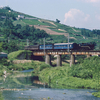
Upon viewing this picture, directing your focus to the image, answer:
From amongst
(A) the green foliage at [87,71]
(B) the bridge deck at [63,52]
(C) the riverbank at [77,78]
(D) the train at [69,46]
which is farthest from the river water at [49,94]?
(D) the train at [69,46]

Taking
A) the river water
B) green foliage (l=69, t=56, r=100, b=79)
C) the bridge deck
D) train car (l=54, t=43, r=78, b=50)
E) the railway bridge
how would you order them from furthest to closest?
1. train car (l=54, t=43, r=78, b=50)
2. the railway bridge
3. the bridge deck
4. green foliage (l=69, t=56, r=100, b=79)
5. the river water

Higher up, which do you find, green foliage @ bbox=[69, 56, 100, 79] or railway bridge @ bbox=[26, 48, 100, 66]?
railway bridge @ bbox=[26, 48, 100, 66]

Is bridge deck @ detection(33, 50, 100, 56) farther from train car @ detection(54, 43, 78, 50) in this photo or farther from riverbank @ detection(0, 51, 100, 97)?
riverbank @ detection(0, 51, 100, 97)

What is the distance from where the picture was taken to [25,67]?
82375 mm

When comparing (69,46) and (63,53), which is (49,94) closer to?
(63,53)

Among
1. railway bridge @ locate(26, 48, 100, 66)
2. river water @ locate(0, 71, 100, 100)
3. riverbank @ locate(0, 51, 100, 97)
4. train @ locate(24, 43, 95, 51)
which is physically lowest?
river water @ locate(0, 71, 100, 100)

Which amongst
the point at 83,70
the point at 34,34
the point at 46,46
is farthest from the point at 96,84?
the point at 34,34

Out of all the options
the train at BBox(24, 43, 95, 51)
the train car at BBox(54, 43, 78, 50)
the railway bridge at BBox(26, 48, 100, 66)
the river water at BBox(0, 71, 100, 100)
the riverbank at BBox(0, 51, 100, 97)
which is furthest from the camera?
the train at BBox(24, 43, 95, 51)

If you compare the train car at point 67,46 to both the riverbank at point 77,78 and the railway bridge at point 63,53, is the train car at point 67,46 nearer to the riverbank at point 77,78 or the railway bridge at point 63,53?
the railway bridge at point 63,53

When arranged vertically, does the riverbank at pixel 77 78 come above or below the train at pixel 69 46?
below

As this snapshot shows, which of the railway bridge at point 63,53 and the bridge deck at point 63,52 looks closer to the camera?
the bridge deck at point 63,52

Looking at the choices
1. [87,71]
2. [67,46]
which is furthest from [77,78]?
[67,46]

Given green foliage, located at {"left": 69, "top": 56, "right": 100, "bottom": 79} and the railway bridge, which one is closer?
green foliage, located at {"left": 69, "top": 56, "right": 100, "bottom": 79}

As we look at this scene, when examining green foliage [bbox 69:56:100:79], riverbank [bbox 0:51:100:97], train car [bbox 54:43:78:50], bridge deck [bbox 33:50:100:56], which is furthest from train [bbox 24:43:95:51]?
green foliage [bbox 69:56:100:79]
